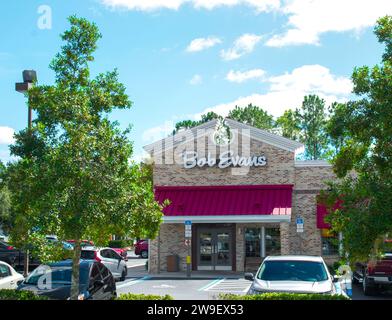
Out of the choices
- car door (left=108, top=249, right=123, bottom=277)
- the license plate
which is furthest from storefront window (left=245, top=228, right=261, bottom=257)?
the license plate

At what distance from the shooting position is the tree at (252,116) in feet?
221

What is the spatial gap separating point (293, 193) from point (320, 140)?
1374 inches

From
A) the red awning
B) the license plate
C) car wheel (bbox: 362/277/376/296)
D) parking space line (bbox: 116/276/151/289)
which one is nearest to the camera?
the license plate

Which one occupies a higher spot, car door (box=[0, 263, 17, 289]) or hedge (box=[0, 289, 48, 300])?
hedge (box=[0, 289, 48, 300])

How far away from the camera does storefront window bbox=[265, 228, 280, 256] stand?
30422 millimetres

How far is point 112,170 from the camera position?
11.2 m

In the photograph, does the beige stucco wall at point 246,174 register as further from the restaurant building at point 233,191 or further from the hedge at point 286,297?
the hedge at point 286,297

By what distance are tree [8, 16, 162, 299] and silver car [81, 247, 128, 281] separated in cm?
1316

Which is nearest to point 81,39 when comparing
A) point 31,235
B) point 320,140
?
point 31,235

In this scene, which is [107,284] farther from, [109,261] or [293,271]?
[109,261]

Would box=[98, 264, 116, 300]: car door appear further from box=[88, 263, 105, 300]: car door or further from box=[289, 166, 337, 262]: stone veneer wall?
box=[289, 166, 337, 262]: stone veneer wall

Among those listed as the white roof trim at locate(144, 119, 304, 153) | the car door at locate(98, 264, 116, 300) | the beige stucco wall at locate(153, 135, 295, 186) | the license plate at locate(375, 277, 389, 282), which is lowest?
the license plate at locate(375, 277, 389, 282)
